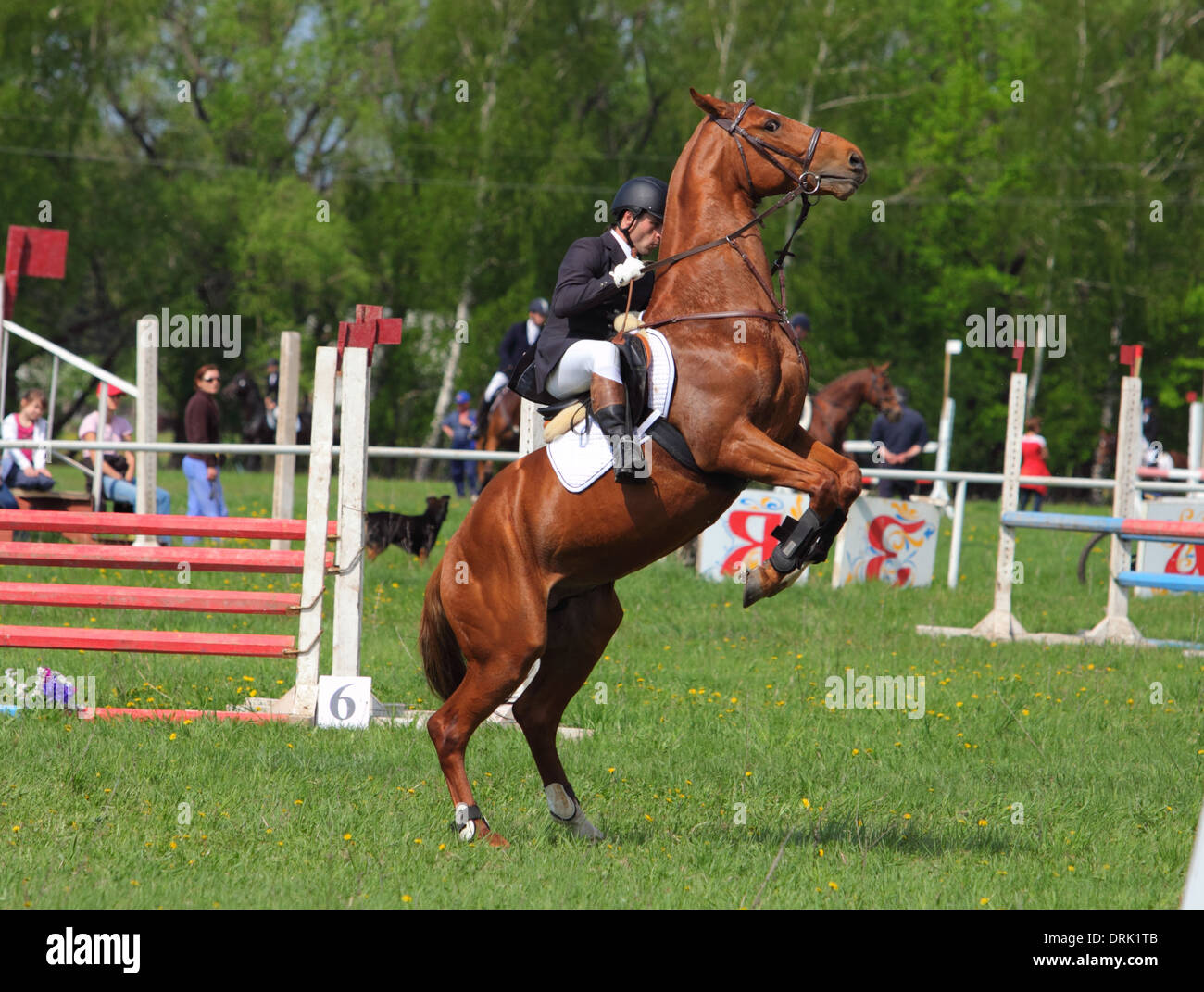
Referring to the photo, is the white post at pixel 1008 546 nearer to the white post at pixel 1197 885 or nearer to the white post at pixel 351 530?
the white post at pixel 351 530

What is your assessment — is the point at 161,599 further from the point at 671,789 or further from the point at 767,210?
the point at 767,210

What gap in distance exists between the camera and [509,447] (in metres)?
19.2

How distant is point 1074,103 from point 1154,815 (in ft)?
108

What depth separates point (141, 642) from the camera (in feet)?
26.7

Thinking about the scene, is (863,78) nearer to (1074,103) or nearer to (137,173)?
(1074,103)

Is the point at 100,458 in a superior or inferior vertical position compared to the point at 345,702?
superior

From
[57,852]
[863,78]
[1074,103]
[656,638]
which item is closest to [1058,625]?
[656,638]

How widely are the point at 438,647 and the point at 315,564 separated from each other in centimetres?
202

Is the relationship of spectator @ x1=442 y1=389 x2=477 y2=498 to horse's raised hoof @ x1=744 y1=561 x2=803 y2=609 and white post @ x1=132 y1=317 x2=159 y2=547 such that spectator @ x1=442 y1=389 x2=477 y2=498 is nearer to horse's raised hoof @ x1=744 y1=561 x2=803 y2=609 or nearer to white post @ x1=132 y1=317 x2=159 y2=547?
white post @ x1=132 y1=317 x2=159 y2=547

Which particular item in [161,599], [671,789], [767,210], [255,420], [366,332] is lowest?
[671,789]

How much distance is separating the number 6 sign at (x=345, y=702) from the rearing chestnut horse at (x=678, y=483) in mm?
1940

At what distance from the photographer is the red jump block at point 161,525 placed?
26.8 ft

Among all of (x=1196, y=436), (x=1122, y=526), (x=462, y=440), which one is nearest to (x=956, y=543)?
(x=1122, y=526)

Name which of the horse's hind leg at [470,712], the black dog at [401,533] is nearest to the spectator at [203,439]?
the black dog at [401,533]
